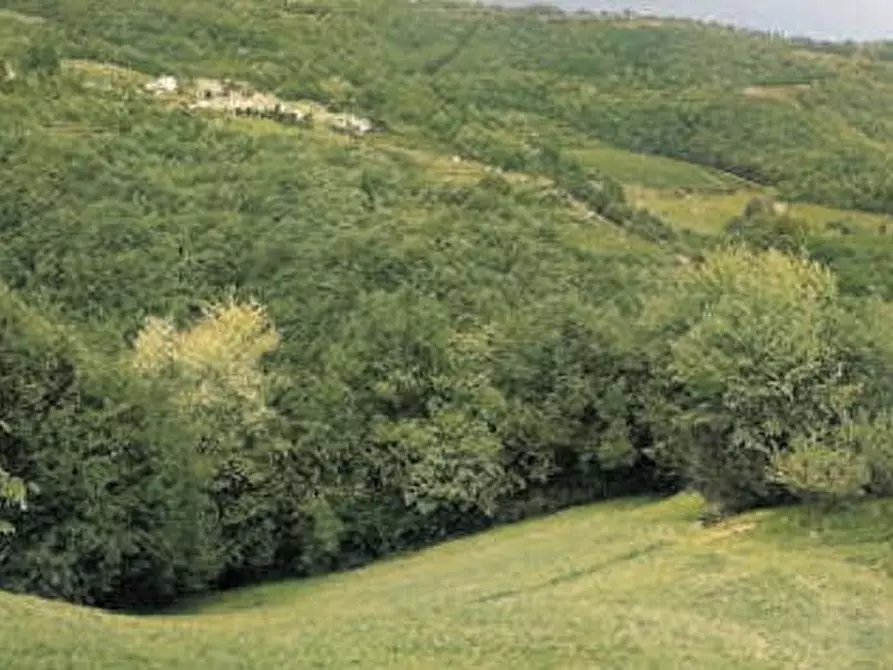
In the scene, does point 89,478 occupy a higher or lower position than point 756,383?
lower

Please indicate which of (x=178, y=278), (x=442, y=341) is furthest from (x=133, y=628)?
(x=178, y=278)

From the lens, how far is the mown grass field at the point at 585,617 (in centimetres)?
3928

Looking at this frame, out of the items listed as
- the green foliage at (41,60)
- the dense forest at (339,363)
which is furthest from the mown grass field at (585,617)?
the green foliage at (41,60)

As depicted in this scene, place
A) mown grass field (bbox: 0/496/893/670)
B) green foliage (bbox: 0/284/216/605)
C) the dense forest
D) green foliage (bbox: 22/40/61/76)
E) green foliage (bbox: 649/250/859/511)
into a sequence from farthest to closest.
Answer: green foliage (bbox: 22/40/61/76)
the dense forest
green foliage (bbox: 0/284/216/605)
green foliage (bbox: 649/250/859/511)
mown grass field (bbox: 0/496/893/670)

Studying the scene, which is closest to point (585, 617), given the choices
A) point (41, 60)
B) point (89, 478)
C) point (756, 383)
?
point (756, 383)

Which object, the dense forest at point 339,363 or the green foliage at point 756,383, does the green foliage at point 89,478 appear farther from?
the green foliage at point 756,383

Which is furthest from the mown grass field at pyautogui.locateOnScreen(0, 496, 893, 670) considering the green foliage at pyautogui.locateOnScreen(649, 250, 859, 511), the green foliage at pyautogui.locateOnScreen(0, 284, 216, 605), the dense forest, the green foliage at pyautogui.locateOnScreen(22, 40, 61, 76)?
the green foliage at pyautogui.locateOnScreen(22, 40, 61, 76)

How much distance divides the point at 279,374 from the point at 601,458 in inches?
896

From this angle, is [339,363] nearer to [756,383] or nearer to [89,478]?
[89,478]

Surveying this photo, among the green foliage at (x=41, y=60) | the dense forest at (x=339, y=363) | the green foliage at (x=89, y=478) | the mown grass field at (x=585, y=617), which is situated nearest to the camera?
the mown grass field at (x=585, y=617)

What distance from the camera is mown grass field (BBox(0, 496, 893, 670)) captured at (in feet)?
129

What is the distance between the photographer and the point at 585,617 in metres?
44.5

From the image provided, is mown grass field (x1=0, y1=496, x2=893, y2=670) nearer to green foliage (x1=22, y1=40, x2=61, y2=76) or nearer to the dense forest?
the dense forest

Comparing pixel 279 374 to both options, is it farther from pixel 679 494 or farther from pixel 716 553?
pixel 716 553
